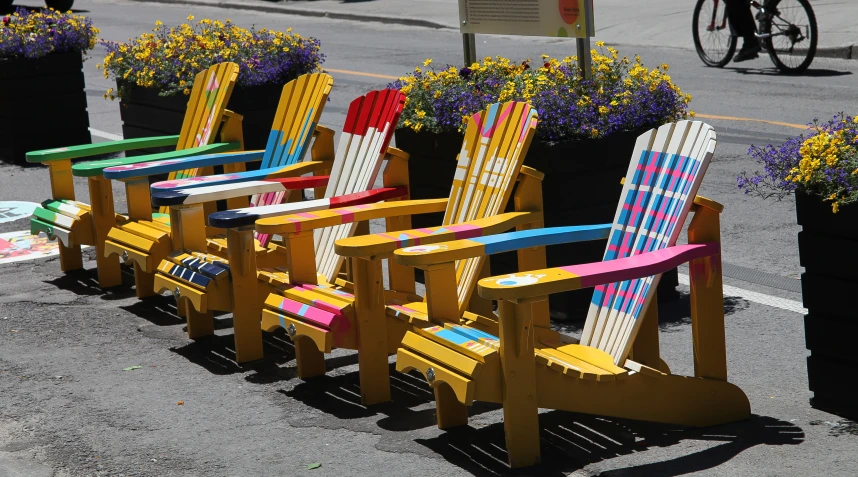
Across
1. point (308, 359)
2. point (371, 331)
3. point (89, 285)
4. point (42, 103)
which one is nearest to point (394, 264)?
point (308, 359)

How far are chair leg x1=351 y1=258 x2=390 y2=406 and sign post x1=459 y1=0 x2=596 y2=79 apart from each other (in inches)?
71.3

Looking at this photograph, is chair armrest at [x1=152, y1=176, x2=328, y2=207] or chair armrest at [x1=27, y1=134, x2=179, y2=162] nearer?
chair armrest at [x1=152, y1=176, x2=328, y2=207]

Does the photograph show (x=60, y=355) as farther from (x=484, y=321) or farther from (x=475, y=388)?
(x=475, y=388)

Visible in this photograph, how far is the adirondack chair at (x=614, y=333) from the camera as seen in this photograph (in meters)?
4.14

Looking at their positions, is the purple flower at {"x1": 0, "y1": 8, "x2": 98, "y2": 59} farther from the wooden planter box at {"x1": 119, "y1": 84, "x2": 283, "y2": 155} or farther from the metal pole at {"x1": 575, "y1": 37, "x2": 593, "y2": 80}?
the metal pole at {"x1": 575, "y1": 37, "x2": 593, "y2": 80}

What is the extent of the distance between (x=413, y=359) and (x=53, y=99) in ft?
23.5

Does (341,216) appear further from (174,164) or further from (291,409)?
(174,164)

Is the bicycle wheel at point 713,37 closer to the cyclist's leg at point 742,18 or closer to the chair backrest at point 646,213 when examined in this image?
the cyclist's leg at point 742,18

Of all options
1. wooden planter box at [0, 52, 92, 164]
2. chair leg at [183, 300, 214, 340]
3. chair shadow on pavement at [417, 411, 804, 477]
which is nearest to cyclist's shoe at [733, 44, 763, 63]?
wooden planter box at [0, 52, 92, 164]

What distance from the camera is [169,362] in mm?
5727

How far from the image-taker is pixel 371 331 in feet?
16.2

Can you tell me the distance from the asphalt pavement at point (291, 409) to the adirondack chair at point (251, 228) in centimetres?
26

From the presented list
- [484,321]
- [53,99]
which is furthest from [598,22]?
[484,321]

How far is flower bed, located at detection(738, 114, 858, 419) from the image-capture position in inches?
168
